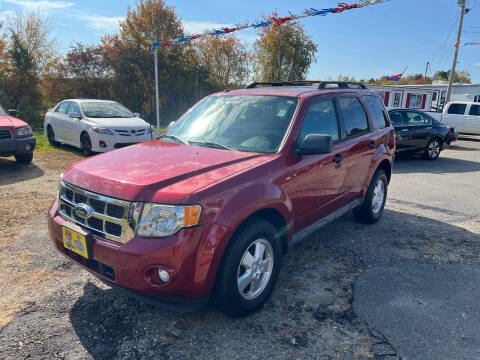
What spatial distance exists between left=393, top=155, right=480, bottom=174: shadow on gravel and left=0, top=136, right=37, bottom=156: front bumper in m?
8.90

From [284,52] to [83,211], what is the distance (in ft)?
88.0

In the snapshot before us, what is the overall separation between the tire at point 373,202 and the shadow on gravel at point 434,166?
15.5 ft

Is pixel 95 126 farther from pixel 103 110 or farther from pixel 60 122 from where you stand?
pixel 60 122

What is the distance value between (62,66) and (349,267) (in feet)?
74.8

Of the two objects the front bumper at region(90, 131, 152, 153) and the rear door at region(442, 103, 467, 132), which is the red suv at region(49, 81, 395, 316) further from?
the rear door at region(442, 103, 467, 132)

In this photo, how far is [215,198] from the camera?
2510 mm

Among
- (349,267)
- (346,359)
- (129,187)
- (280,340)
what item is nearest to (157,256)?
(129,187)

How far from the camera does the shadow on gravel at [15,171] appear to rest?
7285mm

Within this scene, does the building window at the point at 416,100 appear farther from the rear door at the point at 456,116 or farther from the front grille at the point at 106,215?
the front grille at the point at 106,215

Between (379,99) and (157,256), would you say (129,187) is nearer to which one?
(157,256)

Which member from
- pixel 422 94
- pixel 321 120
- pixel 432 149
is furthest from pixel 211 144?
pixel 422 94

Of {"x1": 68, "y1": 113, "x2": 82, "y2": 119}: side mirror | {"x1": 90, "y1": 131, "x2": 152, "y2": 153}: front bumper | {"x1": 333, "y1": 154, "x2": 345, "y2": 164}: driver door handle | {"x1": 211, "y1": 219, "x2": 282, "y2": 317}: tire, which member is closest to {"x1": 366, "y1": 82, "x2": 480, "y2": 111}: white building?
{"x1": 90, "y1": 131, "x2": 152, "y2": 153}: front bumper

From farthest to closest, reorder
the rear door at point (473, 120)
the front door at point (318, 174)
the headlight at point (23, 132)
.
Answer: the rear door at point (473, 120)
the headlight at point (23, 132)
the front door at point (318, 174)

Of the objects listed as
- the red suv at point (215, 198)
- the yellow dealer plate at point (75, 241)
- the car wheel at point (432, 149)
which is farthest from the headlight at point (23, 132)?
the car wheel at point (432, 149)
